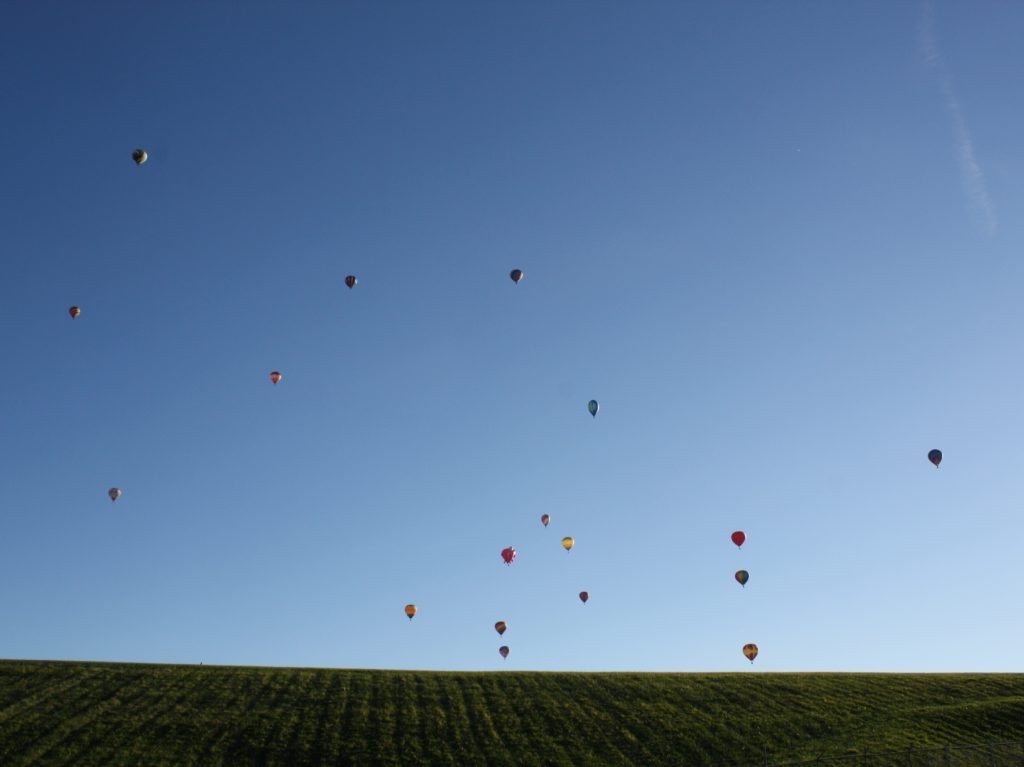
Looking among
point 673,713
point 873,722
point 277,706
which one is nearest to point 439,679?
point 277,706

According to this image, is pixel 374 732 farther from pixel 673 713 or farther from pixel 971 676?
pixel 971 676

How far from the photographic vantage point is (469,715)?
5700 centimetres

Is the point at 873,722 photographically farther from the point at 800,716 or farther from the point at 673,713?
the point at 673,713

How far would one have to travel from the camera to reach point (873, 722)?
55219mm

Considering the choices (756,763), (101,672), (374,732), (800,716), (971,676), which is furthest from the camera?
(971,676)

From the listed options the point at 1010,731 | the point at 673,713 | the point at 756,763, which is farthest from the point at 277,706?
the point at 1010,731

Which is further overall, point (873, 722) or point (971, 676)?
point (971, 676)

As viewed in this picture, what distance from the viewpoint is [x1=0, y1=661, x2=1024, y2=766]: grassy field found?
49.2m

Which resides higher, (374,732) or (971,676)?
(971,676)

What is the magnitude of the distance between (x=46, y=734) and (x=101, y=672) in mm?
14257

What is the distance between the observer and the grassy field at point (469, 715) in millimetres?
49156

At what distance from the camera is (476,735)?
53000 millimetres

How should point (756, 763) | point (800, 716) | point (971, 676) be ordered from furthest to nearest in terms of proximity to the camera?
point (971, 676) → point (800, 716) → point (756, 763)

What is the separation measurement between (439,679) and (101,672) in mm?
22013
